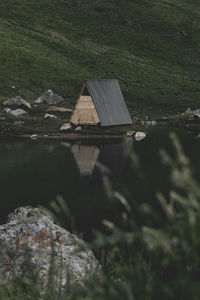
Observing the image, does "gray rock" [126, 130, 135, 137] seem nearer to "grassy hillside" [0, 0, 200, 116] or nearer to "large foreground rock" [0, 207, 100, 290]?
"grassy hillside" [0, 0, 200, 116]

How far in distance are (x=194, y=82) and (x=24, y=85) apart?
42976 mm

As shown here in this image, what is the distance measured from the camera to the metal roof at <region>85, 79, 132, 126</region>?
60.8m

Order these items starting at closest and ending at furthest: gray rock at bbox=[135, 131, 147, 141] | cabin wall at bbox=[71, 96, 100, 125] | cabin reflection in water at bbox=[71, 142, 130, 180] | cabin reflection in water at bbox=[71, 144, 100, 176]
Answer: cabin reflection in water at bbox=[71, 142, 130, 180] → cabin reflection in water at bbox=[71, 144, 100, 176] → gray rock at bbox=[135, 131, 147, 141] → cabin wall at bbox=[71, 96, 100, 125]

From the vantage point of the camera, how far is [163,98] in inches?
3127

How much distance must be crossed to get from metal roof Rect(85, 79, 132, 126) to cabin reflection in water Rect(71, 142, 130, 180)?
39.4ft

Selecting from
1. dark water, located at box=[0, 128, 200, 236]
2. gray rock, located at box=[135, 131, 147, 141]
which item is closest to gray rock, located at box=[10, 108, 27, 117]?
dark water, located at box=[0, 128, 200, 236]

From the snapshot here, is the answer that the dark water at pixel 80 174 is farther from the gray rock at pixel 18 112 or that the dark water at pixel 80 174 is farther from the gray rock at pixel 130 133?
the gray rock at pixel 18 112

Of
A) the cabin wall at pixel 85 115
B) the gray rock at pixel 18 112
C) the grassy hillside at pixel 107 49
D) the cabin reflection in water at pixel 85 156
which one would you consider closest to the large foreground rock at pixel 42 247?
the cabin reflection in water at pixel 85 156

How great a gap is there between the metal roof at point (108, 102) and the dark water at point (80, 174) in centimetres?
1167

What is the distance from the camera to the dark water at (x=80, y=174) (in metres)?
24.7

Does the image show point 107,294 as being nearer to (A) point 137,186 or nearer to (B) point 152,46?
(A) point 137,186

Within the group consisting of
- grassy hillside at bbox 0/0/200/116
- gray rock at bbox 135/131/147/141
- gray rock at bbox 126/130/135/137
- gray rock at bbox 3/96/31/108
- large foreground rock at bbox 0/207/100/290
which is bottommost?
grassy hillside at bbox 0/0/200/116

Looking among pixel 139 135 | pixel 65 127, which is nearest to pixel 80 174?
pixel 139 135

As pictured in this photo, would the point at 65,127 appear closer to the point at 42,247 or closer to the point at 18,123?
the point at 18,123
